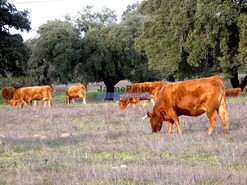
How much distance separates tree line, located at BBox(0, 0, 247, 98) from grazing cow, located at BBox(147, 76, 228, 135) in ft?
48.7

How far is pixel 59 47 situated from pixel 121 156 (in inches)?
1299

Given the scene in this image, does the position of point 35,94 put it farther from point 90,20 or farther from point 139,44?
point 90,20

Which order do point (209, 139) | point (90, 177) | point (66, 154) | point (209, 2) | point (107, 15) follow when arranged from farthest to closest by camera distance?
point (107, 15) < point (209, 2) < point (209, 139) < point (66, 154) < point (90, 177)

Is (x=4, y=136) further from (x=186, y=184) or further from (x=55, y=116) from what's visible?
(x=186, y=184)

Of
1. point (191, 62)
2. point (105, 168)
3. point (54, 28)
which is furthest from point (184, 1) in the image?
point (105, 168)

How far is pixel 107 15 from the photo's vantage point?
4956 cm

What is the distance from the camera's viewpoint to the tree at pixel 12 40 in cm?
3281

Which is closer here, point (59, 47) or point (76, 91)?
point (76, 91)

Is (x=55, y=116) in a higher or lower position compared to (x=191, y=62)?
lower

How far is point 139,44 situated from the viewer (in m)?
33.1

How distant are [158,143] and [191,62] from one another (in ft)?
65.1

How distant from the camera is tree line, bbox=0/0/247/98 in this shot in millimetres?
26938

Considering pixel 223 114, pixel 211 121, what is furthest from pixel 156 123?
pixel 223 114

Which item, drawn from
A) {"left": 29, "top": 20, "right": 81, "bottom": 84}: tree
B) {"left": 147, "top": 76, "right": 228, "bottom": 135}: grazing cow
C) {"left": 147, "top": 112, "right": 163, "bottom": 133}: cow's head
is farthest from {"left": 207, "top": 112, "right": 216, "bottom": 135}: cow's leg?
{"left": 29, "top": 20, "right": 81, "bottom": 84}: tree
